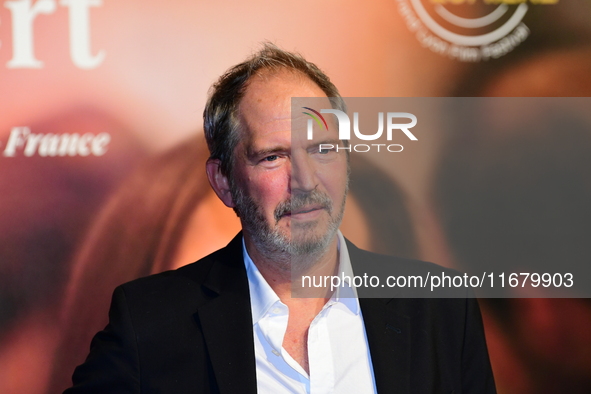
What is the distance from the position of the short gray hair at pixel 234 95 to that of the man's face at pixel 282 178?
0.04 meters

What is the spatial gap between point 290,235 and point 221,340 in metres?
0.38

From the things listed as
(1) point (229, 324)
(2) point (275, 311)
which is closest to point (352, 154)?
(2) point (275, 311)

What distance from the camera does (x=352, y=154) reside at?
7.22 feet

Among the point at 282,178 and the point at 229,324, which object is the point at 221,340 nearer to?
the point at 229,324

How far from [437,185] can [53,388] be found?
1660 mm

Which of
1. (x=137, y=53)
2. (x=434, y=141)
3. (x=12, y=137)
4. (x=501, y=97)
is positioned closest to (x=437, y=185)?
(x=434, y=141)

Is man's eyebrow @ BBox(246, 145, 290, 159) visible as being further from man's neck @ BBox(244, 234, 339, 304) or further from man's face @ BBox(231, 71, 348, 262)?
man's neck @ BBox(244, 234, 339, 304)

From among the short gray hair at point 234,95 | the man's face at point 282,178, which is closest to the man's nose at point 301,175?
the man's face at point 282,178

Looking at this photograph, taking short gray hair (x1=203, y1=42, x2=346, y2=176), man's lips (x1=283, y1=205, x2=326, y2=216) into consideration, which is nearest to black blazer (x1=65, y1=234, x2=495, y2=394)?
man's lips (x1=283, y1=205, x2=326, y2=216)

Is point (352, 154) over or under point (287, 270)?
over

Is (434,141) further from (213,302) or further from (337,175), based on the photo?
(213,302)

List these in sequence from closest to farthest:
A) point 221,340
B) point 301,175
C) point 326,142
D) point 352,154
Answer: point 221,340
point 301,175
point 326,142
point 352,154

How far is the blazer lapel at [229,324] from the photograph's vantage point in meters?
1.58

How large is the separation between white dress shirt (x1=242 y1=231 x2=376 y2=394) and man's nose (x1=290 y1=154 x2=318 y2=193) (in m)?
0.31
